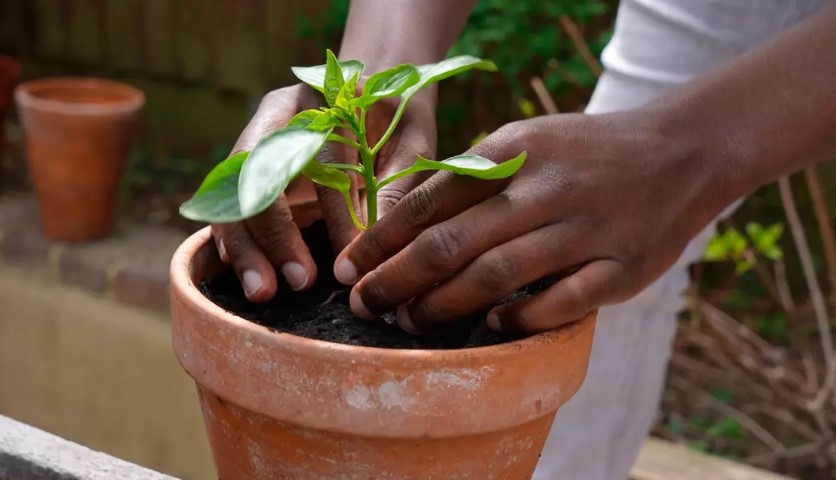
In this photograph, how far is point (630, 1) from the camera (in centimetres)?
132

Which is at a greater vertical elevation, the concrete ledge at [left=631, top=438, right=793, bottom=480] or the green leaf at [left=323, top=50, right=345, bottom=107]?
the green leaf at [left=323, top=50, right=345, bottom=107]

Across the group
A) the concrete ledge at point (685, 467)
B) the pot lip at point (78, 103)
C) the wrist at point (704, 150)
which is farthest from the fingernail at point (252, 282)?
the pot lip at point (78, 103)

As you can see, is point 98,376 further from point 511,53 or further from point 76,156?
point 511,53

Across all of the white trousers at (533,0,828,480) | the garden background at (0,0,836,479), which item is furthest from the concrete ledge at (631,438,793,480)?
the white trousers at (533,0,828,480)

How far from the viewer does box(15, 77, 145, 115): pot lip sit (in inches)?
95.6

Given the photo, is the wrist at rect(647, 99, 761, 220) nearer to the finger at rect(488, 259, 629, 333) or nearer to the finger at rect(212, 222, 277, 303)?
the finger at rect(488, 259, 629, 333)

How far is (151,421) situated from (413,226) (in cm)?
173

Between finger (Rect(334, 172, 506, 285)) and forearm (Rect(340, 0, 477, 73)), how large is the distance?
32cm

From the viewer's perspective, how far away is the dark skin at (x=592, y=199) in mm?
759

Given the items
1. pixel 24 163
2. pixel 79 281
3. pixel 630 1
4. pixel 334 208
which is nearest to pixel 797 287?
pixel 630 1

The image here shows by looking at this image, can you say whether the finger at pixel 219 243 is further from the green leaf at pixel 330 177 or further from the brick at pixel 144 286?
the brick at pixel 144 286

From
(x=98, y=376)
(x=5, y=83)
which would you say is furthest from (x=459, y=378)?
(x=5, y=83)

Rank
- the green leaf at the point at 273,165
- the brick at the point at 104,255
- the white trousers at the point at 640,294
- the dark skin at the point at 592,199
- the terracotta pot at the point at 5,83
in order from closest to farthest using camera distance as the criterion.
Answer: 1. the green leaf at the point at 273,165
2. the dark skin at the point at 592,199
3. the white trousers at the point at 640,294
4. the brick at the point at 104,255
5. the terracotta pot at the point at 5,83

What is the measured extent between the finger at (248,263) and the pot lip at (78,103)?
1746 mm
